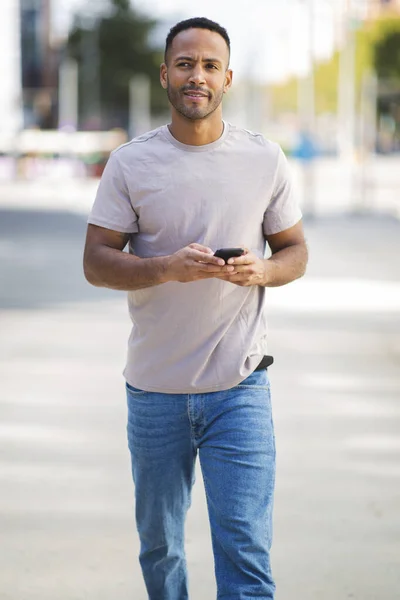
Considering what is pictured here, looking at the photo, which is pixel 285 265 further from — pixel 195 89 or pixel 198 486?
pixel 198 486

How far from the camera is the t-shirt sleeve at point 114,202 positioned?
3.68 meters

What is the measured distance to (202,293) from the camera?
3668 millimetres

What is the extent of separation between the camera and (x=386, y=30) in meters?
94.8

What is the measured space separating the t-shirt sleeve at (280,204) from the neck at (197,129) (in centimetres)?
21

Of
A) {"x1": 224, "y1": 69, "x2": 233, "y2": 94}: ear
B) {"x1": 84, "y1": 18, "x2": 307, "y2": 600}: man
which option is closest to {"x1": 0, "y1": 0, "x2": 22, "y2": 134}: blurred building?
{"x1": 224, "y1": 69, "x2": 233, "y2": 94}: ear

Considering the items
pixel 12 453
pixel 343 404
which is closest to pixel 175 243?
pixel 12 453

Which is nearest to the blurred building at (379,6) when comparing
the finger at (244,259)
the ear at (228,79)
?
the ear at (228,79)

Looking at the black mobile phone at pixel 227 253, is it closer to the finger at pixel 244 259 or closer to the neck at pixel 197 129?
the finger at pixel 244 259

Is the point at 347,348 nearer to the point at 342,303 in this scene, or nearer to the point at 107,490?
the point at 342,303

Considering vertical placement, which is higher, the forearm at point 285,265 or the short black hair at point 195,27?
the short black hair at point 195,27

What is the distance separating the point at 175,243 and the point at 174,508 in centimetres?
78

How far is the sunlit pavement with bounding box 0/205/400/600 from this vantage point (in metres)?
5.02

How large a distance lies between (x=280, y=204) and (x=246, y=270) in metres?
0.37

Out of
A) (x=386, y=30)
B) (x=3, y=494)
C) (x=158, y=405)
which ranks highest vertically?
(x=386, y=30)
